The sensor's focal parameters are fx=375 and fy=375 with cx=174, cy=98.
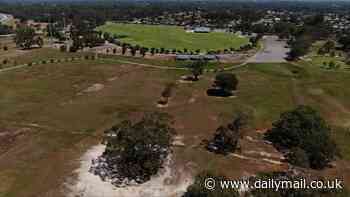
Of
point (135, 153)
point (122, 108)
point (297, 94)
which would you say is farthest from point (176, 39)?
point (135, 153)

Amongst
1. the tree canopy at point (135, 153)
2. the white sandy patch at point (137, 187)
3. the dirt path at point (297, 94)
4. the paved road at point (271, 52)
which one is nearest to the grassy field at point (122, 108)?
the dirt path at point (297, 94)

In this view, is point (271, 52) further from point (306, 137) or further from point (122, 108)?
point (306, 137)

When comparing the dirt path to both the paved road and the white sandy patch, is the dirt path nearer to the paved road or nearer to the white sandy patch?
the paved road

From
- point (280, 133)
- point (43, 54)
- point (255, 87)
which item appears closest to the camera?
point (280, 133)

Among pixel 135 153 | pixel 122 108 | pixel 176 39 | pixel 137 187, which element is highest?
pixel 176 39

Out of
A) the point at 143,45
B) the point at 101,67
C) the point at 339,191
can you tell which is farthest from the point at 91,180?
the point at 143,45

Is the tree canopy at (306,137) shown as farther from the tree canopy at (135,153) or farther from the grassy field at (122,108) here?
the tree canopy at (135,153)

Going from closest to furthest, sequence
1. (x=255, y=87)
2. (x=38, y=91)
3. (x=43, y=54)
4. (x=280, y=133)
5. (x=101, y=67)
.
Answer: (x=280, y=133), (x=38, y=91), (x=255, y=87), (x=101, y=67), (x=43, y=54)

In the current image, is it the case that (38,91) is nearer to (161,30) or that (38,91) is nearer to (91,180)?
(91,180)
